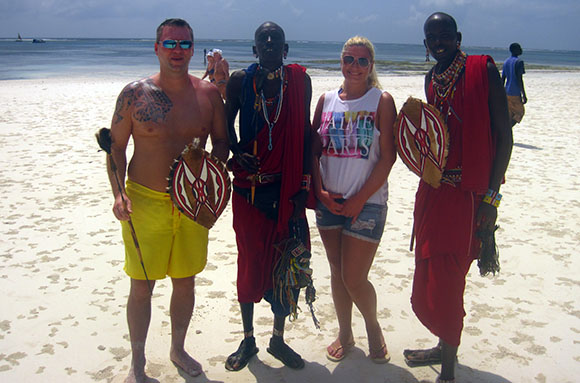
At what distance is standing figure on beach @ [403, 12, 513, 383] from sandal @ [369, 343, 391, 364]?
409 mm

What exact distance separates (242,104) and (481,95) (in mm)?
1376

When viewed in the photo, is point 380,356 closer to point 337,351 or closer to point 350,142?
point 337,351

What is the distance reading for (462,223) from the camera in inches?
111

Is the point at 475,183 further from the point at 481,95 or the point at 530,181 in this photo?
the point at 530,181

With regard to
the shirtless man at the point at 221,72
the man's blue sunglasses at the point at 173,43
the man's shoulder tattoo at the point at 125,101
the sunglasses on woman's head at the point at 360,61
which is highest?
the man's blue sunglasses at the point at 173,43

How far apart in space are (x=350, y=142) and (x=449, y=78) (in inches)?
26.2

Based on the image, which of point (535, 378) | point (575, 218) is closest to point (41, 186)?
point (535, 378)

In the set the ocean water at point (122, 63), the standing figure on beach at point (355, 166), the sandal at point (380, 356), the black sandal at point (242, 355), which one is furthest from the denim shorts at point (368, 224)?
the ocean water at point (122, 63)

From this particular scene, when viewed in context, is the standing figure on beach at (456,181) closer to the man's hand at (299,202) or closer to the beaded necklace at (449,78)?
the beaded necklace at (449,78)

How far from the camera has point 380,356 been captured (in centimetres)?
329

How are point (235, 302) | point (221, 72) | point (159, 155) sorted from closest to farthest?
point (159, 155), point (221, 72), point (235, 302)

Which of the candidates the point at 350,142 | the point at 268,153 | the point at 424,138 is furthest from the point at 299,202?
the point at 424,138

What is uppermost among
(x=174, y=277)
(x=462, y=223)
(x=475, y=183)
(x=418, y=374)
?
(x=475, y=183)

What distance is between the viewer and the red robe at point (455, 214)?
271 cm
